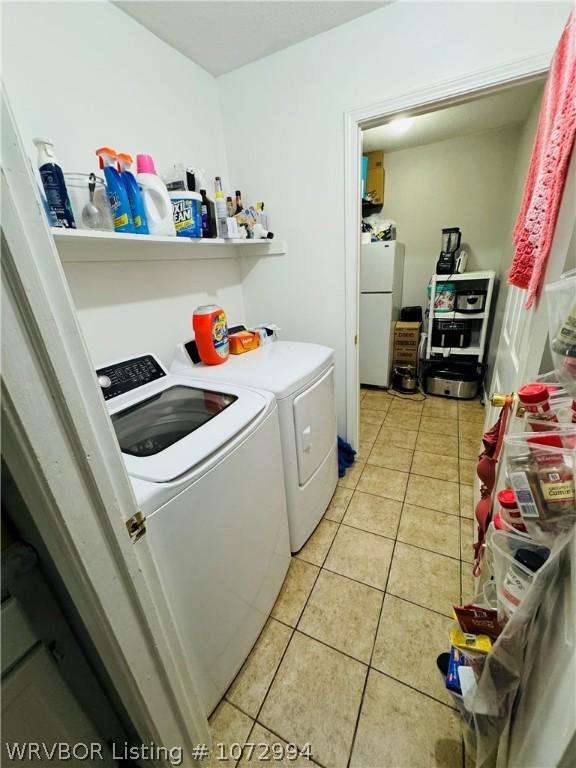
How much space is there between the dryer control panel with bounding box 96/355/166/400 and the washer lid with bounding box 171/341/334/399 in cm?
13

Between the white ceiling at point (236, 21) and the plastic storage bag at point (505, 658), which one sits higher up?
the white ceiling at point (236, 21)

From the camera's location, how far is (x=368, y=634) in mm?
1238

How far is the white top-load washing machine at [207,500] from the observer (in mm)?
779

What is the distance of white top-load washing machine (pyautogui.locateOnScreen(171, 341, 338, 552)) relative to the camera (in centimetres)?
130

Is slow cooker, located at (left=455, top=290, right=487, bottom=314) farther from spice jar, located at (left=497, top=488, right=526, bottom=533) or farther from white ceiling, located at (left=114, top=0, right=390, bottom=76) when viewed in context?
spice jar, located at (left=497, top=488, right=526, bottom=533)

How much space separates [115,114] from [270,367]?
4.15 feet

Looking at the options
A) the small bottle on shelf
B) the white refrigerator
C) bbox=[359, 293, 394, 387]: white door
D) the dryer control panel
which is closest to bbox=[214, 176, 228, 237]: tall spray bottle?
the small bottle on shelf

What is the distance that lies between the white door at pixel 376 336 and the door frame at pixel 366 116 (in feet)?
4.65

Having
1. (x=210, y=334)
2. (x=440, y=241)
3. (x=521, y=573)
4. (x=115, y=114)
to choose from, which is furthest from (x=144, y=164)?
(x=440, y=241)

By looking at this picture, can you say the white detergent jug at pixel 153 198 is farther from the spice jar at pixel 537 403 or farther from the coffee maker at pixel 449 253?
the coffee maker at pixel 449 253

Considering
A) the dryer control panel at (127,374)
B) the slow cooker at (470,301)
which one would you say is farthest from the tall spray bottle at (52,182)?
the slow cooker at (470,301)

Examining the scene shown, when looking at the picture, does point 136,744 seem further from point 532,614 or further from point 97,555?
point 532,614

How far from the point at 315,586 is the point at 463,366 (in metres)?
2.60

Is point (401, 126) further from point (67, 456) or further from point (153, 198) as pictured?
point (67, 456)
